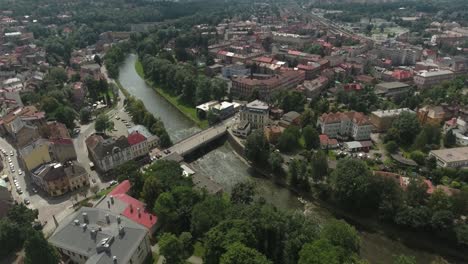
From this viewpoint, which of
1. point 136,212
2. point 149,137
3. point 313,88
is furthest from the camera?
point 313,88

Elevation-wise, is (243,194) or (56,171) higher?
(56,171)

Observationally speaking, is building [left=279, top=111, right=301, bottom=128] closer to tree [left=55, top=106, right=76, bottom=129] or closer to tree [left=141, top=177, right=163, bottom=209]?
tree [left=141, top=177, right=163, bottom=209]

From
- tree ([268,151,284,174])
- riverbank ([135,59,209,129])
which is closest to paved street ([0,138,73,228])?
tree ([268,151,284,174])

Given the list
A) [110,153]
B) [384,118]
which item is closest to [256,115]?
[384,118]

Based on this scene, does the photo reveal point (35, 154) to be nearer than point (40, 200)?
No

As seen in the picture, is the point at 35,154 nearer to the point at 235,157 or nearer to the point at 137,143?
the point at 137,143

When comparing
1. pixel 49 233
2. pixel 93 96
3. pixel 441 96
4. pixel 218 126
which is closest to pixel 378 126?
pixel 441 96

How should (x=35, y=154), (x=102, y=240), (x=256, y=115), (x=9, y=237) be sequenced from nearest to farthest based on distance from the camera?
(x=102, y=240) → (x=9, y=237) → (x=35, y=154) → (x=256, y=115)
